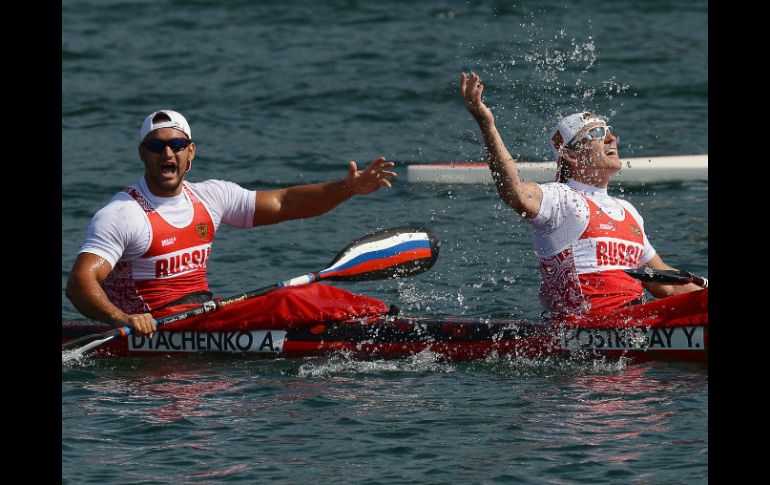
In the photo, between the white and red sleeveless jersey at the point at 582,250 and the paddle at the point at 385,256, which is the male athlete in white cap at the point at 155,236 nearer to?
the paddle at the point at 385,256

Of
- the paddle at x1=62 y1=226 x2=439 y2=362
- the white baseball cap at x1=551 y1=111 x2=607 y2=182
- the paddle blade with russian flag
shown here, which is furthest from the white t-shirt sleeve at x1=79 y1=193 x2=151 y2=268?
the white baseball cap at x1=551 y1=111 x2=607 y2=182

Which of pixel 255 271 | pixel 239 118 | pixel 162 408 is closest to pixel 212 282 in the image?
pixel 255 271

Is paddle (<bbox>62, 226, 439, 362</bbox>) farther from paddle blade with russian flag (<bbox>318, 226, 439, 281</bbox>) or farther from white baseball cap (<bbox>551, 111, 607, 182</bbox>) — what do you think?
white baseball cap (<bbox>551, 111, 607, 182</bbox>)

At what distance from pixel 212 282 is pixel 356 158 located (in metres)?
5.01

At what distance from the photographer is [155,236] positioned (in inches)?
368

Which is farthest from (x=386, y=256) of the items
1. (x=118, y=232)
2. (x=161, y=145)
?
(x=118, y=232)

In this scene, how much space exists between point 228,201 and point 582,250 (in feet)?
8.27

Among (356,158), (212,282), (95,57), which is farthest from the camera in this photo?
(95,57)

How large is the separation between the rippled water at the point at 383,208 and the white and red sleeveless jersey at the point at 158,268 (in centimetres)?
43

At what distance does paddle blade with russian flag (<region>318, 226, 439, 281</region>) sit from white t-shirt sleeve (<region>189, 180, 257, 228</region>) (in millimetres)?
687

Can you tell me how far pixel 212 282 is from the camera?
1234 cm

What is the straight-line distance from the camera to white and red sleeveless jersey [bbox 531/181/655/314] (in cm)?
898

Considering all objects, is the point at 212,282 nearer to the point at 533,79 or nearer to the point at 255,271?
the point at 255,271

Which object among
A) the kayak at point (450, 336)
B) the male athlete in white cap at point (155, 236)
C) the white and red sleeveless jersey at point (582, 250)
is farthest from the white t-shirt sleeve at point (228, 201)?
the white and red sleeveless jersey at point (582, 250)
